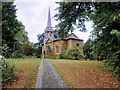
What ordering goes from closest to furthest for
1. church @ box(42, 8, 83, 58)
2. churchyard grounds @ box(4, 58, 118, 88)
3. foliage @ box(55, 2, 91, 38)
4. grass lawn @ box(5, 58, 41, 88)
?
grass lawn @ box(5, 58, 41, 88) < churchyard grounds @ box(4, 58, 118, 88) < foliage @ box(55, 2, 91, 38) < church @ box(42, 8, 83, 58)

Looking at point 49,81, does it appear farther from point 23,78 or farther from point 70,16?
point 70,16

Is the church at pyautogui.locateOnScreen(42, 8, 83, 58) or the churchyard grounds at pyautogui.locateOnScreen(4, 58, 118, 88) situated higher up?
the church at pyautogui.locateOnScreen(42, 8, 83, 58)

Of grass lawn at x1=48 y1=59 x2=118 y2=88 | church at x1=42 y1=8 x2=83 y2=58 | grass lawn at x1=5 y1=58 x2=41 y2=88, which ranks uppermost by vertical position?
church at x1=42 y1=8 x2=83 y2=58

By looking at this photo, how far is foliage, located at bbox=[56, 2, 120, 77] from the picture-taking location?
4.83 m

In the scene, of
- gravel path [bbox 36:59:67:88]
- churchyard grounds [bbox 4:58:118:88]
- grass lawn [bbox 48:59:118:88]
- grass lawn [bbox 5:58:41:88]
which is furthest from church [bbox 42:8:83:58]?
gravel path [bbox 36:59:67:88]

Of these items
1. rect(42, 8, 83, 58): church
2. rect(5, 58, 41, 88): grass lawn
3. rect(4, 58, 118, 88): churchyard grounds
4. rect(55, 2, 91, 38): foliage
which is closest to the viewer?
rect(5, 58, 41, 88): grass lawn

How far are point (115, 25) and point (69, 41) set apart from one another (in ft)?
64.2

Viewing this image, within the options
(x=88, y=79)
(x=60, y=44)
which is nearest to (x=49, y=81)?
(x=88, y=79)

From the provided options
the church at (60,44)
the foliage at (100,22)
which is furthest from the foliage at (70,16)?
the church at (60,44)

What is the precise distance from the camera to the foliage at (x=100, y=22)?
15.8 ft

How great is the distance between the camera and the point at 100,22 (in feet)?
18.5

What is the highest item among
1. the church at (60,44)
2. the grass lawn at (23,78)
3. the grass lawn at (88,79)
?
the church at (60,44)

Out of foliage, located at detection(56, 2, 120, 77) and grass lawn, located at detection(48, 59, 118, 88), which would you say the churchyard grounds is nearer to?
grass lawn, located at detection(48, 59, 118, 88)

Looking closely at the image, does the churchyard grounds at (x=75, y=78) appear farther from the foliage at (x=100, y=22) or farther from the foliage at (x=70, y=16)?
the foliage at (x=70, y=16)
